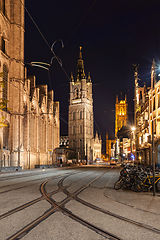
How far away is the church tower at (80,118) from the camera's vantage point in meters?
108

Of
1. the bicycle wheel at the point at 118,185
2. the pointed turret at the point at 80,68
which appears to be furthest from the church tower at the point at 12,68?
the pointed turret at the point at 80,68

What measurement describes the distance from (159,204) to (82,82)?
10690cm

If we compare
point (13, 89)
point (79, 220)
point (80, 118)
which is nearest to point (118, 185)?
point (79, 220)

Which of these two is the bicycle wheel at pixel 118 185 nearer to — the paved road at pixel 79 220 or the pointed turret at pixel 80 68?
the paved road at pixel 79 220

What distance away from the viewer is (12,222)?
5633mm

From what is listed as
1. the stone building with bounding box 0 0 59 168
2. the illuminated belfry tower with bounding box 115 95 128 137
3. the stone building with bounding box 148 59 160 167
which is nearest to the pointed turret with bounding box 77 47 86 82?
the illuminated belfry tower with bounding box 115 95 128 137

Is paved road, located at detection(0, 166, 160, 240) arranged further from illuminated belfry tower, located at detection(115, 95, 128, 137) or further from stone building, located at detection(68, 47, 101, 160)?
illuminated belfry tower, located at detection(115, 95, 128, 137)

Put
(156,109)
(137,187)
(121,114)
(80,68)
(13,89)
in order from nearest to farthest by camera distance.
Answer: (137,187)
(156,109)
(13,89)
(80,68)
(121,114)

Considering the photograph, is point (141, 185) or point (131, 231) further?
point (141, 185)

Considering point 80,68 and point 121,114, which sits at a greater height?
point 80,68

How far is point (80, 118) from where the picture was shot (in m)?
110

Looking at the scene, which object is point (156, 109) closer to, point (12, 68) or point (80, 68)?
point (12, 68)

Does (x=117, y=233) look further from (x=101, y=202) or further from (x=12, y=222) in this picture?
(x=101, y=202)

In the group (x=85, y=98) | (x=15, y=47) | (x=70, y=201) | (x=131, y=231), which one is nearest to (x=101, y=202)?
(x=70, y=201)
